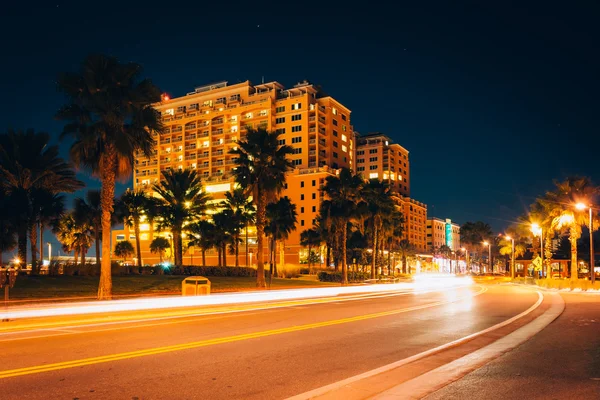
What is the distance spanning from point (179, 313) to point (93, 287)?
13.8 meters

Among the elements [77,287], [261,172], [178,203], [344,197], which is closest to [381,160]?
[344,197]

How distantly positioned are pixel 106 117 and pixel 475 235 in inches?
6129

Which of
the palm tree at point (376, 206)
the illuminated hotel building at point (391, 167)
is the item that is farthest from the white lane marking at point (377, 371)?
the illuminated hotel building at point (391, 167)

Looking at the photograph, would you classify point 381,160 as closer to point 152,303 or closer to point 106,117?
point 106,117

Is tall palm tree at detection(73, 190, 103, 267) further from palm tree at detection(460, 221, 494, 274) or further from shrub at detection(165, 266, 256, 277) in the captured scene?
palm tree at detection(460, 221, 494, 274)

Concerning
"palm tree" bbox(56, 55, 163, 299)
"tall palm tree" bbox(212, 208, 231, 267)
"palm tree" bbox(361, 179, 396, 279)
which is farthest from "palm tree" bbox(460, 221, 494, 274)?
"palm tree" bbox(56, 55, 163, 299)

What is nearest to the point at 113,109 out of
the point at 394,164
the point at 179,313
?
the point at 179,313

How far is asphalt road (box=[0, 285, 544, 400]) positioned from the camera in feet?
23.5

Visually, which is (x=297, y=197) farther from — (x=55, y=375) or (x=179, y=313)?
(x=55, y=375)

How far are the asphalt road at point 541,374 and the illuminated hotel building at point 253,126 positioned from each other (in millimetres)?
92346

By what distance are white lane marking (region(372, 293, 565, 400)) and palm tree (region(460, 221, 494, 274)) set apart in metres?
159

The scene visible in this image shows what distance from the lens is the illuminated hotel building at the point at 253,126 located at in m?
109

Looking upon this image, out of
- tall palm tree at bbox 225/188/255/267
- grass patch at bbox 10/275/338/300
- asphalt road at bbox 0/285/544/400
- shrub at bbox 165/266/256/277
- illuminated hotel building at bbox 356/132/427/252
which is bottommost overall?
shrub at bbox 165/266/256/277

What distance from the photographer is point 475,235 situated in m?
164
